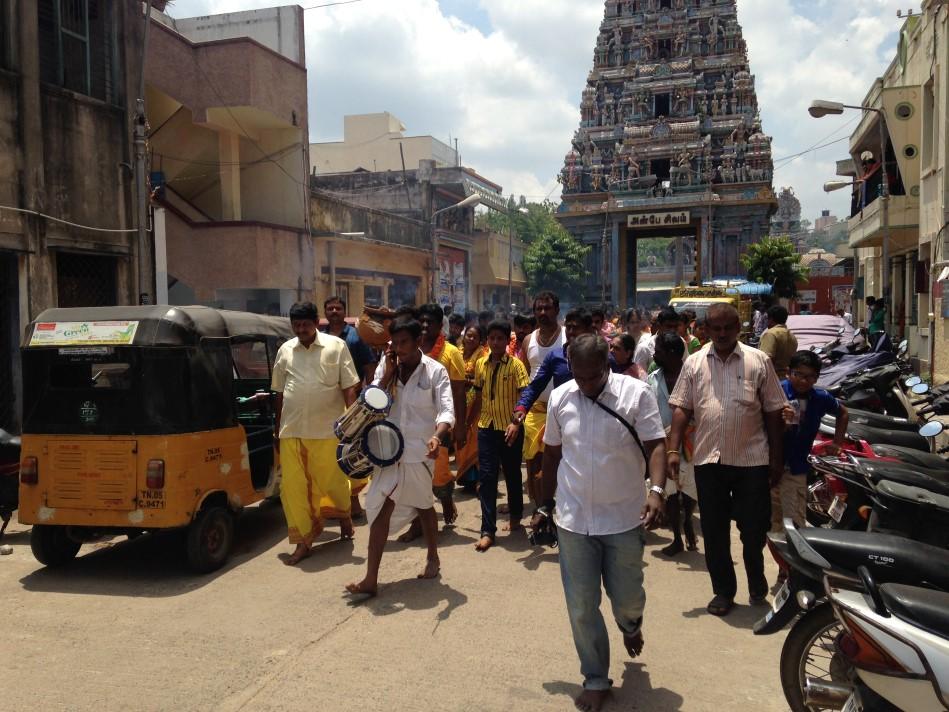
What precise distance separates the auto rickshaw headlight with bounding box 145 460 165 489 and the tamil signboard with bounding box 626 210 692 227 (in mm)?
40650

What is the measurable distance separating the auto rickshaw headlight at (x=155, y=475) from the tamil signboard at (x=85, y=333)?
2.66 ft

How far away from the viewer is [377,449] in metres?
4.80

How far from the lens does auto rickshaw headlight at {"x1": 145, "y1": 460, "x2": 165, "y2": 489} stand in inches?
195

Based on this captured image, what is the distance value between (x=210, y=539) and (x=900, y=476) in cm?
437

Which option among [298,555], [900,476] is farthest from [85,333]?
[900,476]

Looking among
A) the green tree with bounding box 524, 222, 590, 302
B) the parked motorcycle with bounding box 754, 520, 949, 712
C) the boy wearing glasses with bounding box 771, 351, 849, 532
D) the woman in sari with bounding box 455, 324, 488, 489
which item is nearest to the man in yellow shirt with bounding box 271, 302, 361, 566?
the woman in sari with bounding box 455, 324, 488, 489

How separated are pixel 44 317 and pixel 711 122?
4435 cm

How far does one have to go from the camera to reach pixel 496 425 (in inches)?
239

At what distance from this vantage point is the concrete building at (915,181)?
46.5ft

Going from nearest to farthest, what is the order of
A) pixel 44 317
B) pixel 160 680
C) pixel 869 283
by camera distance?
pixel 160 680 < pixel 44 317 < pixel 869 283

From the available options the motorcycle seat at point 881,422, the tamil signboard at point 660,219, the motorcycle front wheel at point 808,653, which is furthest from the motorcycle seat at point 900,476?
the tamil signboard at point 660,219

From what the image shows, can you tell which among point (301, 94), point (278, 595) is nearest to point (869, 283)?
point (301, 94)

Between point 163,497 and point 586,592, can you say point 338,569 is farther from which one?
point 586,592

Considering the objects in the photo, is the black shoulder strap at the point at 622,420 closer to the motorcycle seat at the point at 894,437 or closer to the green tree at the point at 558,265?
the motorcycle seat at the point at 894,437
